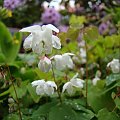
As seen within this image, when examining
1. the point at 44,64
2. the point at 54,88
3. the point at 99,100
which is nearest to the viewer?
the point at 44,64

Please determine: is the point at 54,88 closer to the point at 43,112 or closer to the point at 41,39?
the point at 43,112

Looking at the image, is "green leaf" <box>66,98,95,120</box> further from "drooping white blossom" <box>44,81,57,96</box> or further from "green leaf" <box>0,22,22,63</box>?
"green leaf" <box>0,22,22,63</box>

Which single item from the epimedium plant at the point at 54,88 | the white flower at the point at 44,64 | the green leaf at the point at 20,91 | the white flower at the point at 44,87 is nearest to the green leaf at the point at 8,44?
the epimedium plant at the point at 54,88

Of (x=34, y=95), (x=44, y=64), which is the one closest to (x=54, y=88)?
(x=34, y=95)

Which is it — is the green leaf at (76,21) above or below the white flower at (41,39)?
below

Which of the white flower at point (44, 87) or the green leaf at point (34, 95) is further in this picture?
the green leaf at point (34, 95)

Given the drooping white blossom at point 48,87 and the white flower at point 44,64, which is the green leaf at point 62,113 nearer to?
the drooping white blossom at point 48,87

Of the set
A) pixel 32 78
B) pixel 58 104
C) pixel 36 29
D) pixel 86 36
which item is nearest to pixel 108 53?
pixel 32 78

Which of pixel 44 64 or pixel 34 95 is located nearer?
pixel 44 64

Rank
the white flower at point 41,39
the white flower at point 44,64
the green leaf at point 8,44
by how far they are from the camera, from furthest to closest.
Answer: the green leaf at point 8,44 < the white flower at point 44,64 < the white flower at point 41,39
